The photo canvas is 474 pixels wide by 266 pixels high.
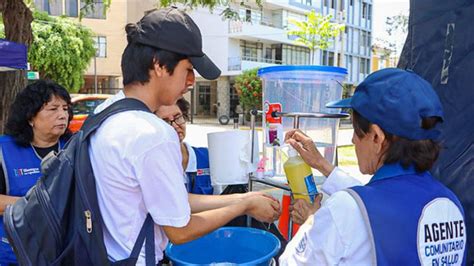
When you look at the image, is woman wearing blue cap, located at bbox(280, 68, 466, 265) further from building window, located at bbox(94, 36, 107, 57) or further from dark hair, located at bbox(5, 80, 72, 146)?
building window, located at bbox(94, 36, 107, 57)

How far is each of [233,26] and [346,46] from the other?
1426 cm

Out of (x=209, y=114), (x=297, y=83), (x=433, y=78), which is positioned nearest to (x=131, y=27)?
(x=297, y=83)

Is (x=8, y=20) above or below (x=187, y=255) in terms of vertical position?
above

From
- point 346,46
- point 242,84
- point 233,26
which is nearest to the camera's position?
point 242,84

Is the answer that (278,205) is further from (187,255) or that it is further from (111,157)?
(111,157)

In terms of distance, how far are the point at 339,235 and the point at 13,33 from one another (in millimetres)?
5362

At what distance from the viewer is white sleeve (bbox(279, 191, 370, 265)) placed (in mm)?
942

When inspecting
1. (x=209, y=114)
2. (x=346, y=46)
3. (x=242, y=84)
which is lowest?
(x=209, y=114)

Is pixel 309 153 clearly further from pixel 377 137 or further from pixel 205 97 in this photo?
pixel 205 97

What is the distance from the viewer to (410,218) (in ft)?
3.13

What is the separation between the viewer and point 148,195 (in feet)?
3.54

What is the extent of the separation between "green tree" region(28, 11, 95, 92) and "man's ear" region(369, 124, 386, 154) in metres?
18.4

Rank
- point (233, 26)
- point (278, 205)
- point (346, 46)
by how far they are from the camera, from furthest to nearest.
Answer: point (346, 46) < point (233, 26) < point (278, 205)

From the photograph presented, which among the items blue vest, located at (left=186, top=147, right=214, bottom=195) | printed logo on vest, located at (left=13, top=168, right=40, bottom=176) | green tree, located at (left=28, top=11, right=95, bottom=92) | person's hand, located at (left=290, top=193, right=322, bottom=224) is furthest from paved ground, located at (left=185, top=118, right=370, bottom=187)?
green tree, located at (left=28, top=11, right=95, bottom=92)
